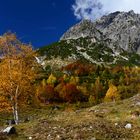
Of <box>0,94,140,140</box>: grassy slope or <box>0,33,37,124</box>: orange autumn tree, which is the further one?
<box>0,33,37,124</box>: orange autumn tree

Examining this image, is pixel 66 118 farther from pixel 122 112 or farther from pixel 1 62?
pixel 1 62

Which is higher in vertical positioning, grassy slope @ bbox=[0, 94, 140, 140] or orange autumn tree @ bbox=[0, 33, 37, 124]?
orange autumn tree @ bbox=[0, 33, 37, 124]

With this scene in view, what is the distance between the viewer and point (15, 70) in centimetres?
5069

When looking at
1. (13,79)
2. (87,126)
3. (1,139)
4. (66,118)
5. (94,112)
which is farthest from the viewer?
(13,79)

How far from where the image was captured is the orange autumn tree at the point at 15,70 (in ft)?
164

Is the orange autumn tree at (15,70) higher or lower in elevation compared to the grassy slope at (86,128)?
higher

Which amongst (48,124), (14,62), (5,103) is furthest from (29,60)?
(48,124)

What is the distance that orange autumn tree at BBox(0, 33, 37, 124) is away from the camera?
49.9 metres

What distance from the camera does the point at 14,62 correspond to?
51406 millimetres

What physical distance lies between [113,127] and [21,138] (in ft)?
23.5

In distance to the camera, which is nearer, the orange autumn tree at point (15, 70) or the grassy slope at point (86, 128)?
the grassy slope at point (86, 128)

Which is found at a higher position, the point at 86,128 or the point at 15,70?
the point at 15,70

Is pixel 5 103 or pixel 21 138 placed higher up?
pixel 5 103

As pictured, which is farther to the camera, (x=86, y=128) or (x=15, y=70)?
(x=15, y=70)
